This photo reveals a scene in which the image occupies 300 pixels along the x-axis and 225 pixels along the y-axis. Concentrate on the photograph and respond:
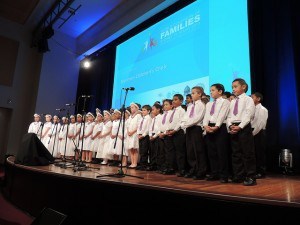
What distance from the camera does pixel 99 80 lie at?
10062mm

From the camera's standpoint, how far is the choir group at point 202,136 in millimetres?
2941

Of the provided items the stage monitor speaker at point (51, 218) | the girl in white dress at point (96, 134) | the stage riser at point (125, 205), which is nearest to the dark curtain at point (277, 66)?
the stage riser at point (125, 205)

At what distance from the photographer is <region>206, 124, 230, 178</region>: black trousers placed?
9.96ft

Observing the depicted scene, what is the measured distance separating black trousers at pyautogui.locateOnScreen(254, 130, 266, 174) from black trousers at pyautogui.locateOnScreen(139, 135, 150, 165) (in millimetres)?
1879

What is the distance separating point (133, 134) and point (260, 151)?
2.33 m

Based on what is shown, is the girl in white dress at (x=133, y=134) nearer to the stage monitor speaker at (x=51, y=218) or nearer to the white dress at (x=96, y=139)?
the white dress at (x=96, y=139)

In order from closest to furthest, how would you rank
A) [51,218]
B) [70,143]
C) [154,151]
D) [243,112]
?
[51,218] → [243,112] → [154,151] → [70,143]

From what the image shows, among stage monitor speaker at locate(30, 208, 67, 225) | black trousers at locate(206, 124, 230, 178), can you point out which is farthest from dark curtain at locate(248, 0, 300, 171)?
stage monitor speaker at locate(30, 208, 67, 225)

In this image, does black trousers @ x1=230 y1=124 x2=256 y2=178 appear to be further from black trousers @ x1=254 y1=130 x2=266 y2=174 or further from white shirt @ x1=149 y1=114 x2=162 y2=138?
white shirt @ x1=149 y1=114 x2=162 y2=138

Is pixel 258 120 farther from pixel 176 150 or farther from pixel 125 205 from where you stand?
pixel 125 205

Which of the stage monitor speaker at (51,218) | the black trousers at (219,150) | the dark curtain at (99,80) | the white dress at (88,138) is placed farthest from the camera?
the dark curtain at (99,80)

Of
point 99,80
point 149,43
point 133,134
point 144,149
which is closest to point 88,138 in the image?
point 133,134

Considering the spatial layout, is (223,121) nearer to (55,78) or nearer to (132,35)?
(132,35)

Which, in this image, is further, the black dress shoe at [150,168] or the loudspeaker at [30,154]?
the black dress shoe at [150,168]
